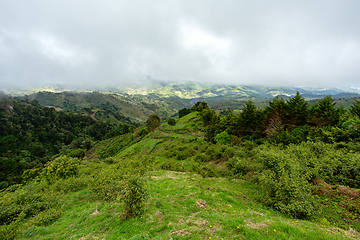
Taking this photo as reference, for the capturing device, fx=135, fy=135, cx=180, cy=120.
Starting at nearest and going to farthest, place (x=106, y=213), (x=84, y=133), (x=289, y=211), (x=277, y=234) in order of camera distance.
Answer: (x=277, y=234) → (x=289, y=211) → (x=106, y=213) → (x=84, y=133)

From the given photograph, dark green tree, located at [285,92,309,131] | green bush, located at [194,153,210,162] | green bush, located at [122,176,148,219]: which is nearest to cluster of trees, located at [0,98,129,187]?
green bush, located at [194,153,210,162]

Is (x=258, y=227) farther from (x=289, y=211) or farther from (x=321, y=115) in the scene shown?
(x=321, y=115)

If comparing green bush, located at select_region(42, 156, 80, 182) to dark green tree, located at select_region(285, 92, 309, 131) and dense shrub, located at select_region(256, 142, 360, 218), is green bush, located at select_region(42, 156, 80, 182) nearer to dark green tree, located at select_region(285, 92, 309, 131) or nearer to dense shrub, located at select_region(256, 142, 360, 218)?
dense shrub, located at select_region(256, 142, 360, 218)

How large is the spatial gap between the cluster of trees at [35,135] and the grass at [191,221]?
335 ft

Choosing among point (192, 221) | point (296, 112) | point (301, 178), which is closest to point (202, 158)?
point (301, 178)

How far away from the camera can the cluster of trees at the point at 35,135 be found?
337 feet

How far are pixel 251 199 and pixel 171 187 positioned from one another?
897cm

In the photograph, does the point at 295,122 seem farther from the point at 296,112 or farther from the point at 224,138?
the point at 224,138

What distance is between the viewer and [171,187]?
56.0 feet

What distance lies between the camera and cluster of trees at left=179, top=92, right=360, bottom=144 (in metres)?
22.0

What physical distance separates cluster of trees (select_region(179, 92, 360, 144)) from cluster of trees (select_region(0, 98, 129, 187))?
303 ft

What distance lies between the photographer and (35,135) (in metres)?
145

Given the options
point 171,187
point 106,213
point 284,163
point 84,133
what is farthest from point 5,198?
point 84,133

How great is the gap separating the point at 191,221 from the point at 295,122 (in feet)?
121
